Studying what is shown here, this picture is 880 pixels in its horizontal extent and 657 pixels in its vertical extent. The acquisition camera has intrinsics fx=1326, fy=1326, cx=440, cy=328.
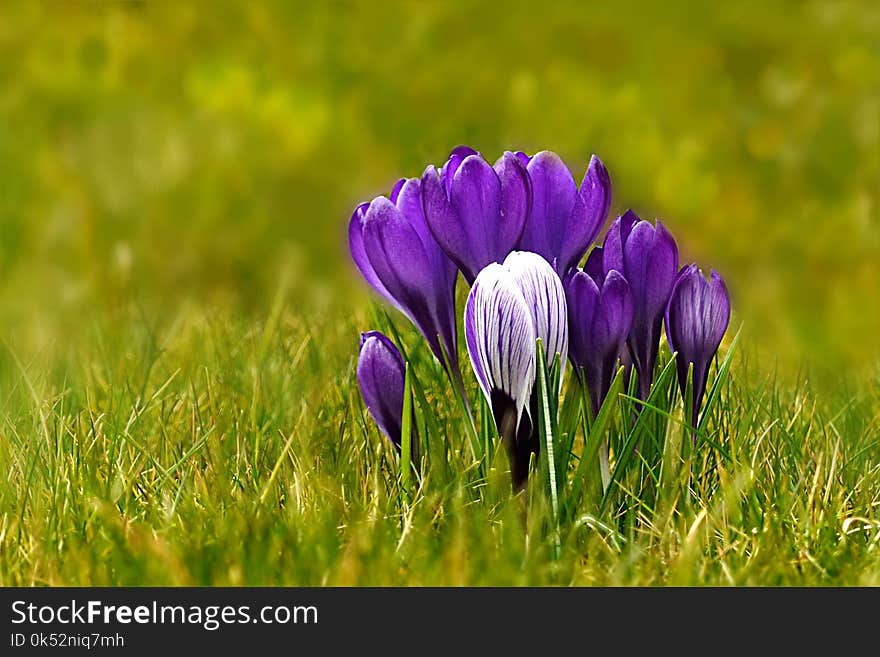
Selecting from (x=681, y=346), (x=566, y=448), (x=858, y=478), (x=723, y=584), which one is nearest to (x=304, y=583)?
(x=566, y=448)

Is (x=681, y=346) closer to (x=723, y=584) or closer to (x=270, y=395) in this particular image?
(x=723, y=584)

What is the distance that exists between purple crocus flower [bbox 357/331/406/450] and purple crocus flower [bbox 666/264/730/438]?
0.40m

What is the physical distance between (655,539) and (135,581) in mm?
704

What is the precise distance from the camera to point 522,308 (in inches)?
68.1

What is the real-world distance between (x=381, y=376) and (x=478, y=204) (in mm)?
283

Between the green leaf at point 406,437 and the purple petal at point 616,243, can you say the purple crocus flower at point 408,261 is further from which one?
the purple petal at point 616,243

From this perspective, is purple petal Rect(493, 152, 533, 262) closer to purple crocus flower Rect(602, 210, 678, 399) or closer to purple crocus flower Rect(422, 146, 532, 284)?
purple crocus flower Rect(422, 146, 532, 284)

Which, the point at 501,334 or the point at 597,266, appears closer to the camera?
the point at 501,334

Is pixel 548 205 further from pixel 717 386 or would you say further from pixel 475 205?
pixel 717 386

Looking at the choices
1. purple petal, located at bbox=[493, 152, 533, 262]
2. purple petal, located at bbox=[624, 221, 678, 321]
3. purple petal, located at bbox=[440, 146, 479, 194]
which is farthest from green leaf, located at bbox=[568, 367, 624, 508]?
purple petal, located at bbox=[440, 146, 479, 194]

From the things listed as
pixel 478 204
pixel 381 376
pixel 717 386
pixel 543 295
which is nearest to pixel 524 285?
pixel 543 295

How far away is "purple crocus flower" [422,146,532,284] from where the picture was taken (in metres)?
1.77

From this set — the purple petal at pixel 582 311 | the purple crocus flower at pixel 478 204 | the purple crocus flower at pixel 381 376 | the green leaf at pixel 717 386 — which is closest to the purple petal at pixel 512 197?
the purple crocus flower at pixel 478 204

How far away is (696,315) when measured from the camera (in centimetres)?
189
